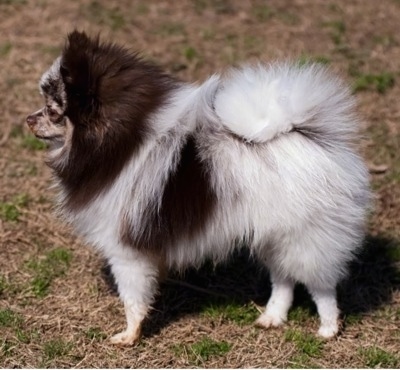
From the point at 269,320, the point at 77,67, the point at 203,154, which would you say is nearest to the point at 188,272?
the point at 269,320

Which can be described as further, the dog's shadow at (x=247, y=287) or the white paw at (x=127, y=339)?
the dog's shadow at (x=247, y=287)

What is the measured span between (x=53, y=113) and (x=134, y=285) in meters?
0.97

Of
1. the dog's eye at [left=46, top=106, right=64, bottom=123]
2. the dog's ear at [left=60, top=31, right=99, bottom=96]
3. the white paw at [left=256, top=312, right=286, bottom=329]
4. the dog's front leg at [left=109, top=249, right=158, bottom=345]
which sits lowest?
the white paw at [left=256, top=312, right=286, bottom=329]

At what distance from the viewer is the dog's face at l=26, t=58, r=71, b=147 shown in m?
3.87

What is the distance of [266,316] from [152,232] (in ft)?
3.29

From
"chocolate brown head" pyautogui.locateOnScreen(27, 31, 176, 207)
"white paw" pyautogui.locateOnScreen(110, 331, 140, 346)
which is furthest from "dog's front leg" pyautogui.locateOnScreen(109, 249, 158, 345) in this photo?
"chocolate brown head" pyautogui.locateOnScreen(27, 31, 176, 207)

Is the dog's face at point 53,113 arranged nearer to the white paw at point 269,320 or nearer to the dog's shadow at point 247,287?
the dog's shadow at point 247,287

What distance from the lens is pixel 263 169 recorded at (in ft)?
12.7

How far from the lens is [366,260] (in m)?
5.12

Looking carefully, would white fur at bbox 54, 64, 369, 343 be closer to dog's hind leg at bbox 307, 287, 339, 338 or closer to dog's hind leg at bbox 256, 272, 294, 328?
dog's hind leg at bbox 307, 287, 339, 338

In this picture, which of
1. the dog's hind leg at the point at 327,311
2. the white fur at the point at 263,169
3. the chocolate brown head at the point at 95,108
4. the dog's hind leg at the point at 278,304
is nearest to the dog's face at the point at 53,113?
the chocolate brown head at the point at 95,108

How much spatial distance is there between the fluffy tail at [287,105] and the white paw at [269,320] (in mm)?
1163

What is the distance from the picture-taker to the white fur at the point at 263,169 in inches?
152

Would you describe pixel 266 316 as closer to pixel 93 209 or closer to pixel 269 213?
pixel 269 213
